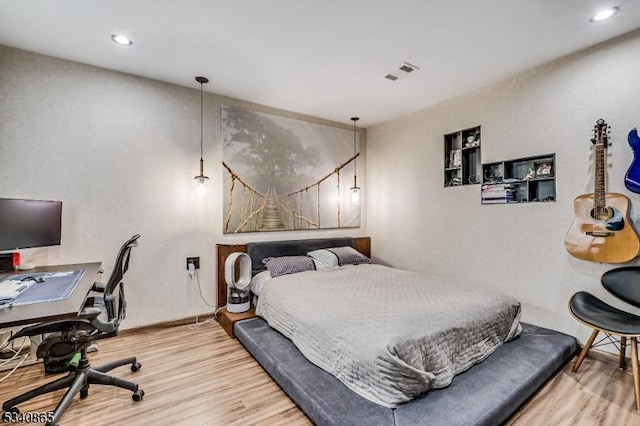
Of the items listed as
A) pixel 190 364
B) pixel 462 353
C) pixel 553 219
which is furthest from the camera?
pixel 553 219

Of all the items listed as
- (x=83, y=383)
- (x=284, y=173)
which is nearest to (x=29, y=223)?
(x=83, y=383)

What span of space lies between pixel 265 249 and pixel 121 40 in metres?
2.44

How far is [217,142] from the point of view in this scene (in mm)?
3545

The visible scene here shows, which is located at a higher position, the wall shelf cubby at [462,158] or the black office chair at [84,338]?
the wall shelf cubby at [462,158]

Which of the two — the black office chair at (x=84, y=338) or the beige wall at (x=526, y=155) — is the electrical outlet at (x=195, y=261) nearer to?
the black office chair at (x=84, y=338)

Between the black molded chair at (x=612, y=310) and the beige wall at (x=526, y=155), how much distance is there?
0.51 feet

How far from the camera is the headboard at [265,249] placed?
3500 millimetres

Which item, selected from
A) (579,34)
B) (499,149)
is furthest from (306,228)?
(579,34)

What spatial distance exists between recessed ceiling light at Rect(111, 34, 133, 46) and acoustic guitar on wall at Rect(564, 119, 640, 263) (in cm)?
397

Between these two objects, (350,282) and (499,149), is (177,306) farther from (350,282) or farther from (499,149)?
(499,149)

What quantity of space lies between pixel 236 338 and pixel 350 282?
1.24 metres

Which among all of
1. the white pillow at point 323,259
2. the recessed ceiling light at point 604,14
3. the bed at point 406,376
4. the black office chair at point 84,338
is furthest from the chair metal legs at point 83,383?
the recessed ceiling light at point 604,14

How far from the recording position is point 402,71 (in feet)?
9.86

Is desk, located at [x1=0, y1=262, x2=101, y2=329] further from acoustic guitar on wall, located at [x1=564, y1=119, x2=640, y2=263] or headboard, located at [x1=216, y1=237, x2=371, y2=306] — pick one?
acoustic guitar on wall, located at [x1=564, y1=119, x2=640, y2=263]
